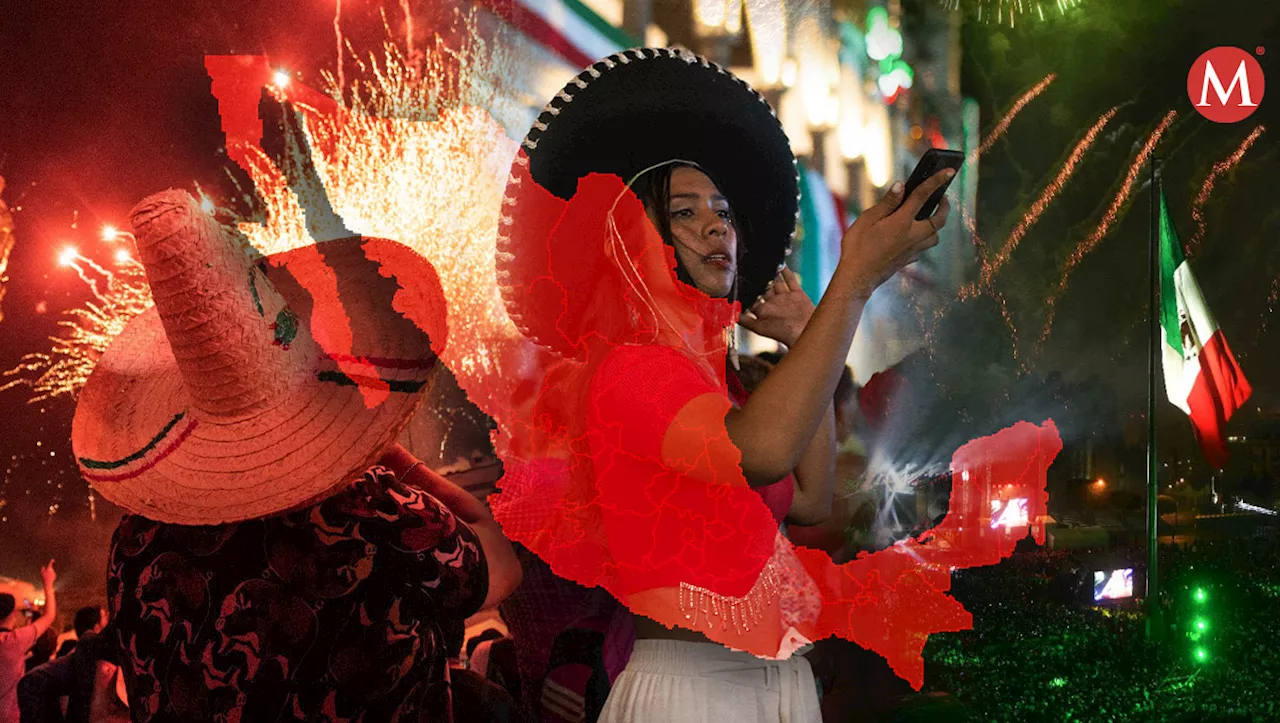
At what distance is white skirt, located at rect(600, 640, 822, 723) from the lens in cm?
137

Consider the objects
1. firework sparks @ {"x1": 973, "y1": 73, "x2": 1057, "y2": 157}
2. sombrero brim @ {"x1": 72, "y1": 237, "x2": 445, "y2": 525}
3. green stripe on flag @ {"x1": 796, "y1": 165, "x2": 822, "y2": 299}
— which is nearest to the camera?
sombrero brim @ {"x1": 72, "y1": 237, "x2": 445, "y2": 525}

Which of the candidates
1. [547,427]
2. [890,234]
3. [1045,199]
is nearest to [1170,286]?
[1045,199]

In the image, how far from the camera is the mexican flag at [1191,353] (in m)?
4.20

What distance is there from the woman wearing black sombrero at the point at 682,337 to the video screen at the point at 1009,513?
2.71 metres

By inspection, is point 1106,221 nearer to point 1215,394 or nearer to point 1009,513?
point 1215,394

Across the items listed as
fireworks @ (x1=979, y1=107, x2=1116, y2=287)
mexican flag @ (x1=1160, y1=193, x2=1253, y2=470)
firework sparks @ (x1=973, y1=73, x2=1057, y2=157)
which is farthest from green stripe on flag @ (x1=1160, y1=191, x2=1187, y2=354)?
firework sparks @ (x1=973, y1=73, x2=1057, y2=157)

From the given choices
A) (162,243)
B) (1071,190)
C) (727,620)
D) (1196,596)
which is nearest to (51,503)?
(162,243)

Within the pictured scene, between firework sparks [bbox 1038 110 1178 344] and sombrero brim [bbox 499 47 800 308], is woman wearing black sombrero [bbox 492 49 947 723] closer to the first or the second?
sombrero brim [bbox 499 47 800 308]

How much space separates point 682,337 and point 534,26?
170cm

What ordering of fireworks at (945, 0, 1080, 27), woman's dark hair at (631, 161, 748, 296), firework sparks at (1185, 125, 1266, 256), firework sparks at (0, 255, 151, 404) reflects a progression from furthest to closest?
firework sparks at (1185, 125, 1266, 256)
fireworks at (945, 0, 1080, 27)
firework sparks at (0, 255, 151, 404)
woman's dark hair at (631, 161, 748, 296)

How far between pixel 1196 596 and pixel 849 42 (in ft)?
10.5
